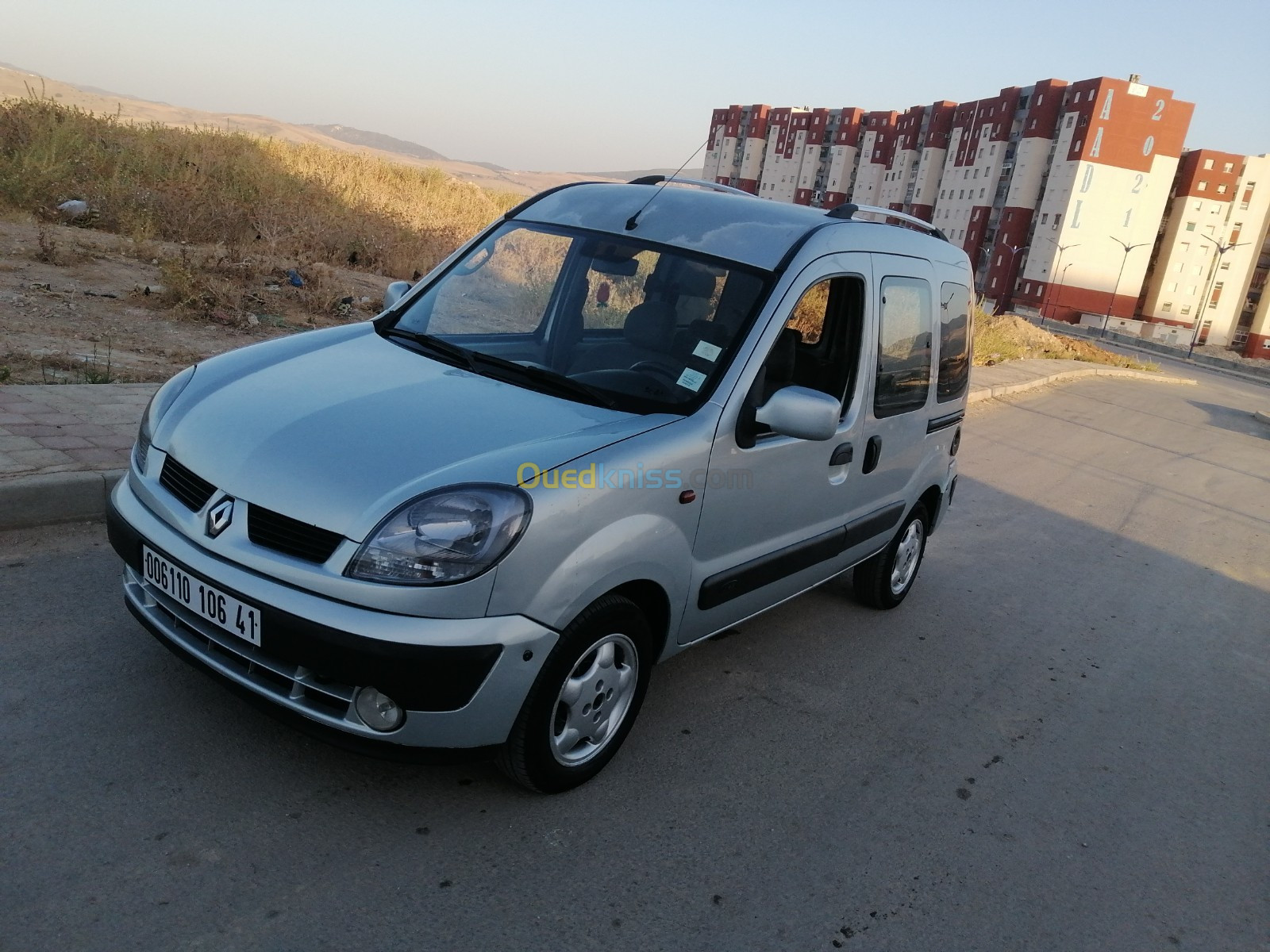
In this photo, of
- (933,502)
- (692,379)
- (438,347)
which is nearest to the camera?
(692,379)

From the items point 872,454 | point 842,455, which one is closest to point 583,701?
point 842,455

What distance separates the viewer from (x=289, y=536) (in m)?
2.70

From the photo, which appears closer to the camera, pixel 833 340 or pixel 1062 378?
pixel 833 340

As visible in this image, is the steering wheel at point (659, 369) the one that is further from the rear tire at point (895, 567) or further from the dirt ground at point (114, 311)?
the dirt ground at point (114, 311)

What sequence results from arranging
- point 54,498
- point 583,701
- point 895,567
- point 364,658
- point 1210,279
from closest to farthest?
point 364,658 < point 583,701 < point 54,498 < point 895,567 < point 1210,279

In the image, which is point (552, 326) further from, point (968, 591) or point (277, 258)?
point (277, 258)

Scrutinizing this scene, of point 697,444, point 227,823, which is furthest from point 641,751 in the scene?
point 227,823

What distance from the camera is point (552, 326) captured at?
12.7ft

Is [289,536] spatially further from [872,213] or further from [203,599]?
[872,213]

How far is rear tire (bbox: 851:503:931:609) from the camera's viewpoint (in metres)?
5.27

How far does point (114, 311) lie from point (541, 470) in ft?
24.2

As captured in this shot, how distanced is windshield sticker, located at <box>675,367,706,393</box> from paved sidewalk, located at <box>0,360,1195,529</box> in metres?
2.91

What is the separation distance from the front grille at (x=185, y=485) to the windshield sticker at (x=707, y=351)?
170cm
